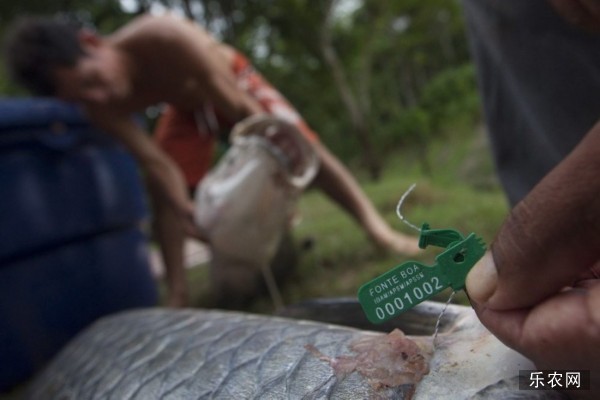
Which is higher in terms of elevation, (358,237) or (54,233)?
(54,233)

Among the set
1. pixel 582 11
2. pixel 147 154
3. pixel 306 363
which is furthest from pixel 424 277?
pixel 147 154

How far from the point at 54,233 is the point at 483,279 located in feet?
6.15

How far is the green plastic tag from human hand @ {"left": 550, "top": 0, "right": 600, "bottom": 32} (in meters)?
0.36

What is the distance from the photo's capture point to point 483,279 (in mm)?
470

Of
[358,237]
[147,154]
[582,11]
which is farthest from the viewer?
[358,237]

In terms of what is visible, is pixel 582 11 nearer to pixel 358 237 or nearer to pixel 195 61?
pixel 195 61

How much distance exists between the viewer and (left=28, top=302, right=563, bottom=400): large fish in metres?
0.52

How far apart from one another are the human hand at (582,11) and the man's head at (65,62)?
5.92 ft

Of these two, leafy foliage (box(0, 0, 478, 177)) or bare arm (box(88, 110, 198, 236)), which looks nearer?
bare arm (box(88, 110, 198, 236))

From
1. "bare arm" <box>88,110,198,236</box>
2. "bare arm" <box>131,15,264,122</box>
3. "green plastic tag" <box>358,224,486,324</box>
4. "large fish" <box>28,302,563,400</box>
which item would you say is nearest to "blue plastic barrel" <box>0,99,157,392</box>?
"bare arm" <box>88,110,198,236</box>

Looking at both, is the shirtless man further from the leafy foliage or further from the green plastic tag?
the leafy foliage

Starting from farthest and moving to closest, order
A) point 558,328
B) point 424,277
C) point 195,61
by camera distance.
A: point 195,61 → point 424,277 → point 558,328

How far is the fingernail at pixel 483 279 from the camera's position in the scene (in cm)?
46

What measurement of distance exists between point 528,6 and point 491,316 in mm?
862
